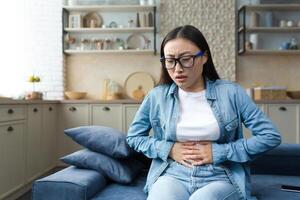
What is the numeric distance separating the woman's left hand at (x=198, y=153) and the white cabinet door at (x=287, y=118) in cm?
303

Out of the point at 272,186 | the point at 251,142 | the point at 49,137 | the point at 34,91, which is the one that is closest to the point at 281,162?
the point at 272,186

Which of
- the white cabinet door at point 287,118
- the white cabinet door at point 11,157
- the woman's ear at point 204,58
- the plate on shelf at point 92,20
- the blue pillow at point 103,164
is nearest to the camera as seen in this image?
the woman's ear at point 204,58

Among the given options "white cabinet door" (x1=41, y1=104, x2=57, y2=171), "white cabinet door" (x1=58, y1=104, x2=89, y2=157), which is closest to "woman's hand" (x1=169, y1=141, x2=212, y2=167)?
"white cabinet door" (x1=41, y1=104, x2=57, y2=171)

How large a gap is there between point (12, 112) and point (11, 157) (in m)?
0.38

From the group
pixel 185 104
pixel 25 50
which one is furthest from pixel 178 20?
pixel 185 104

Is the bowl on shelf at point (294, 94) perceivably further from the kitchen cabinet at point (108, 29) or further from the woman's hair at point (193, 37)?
the woman's hair at point (193, 37)

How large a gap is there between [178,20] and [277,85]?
161 cm

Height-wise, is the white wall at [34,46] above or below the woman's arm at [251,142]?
above

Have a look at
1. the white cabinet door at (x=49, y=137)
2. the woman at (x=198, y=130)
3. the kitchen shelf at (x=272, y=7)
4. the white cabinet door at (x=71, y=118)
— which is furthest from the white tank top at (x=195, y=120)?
the kitchen shelf at (x=272, y=7)

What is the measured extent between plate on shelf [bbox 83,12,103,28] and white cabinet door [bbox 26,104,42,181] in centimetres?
151

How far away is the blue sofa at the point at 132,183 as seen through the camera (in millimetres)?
1538

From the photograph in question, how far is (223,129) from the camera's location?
1.48m

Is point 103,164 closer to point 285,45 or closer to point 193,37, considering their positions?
point 193,37

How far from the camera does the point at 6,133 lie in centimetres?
290
